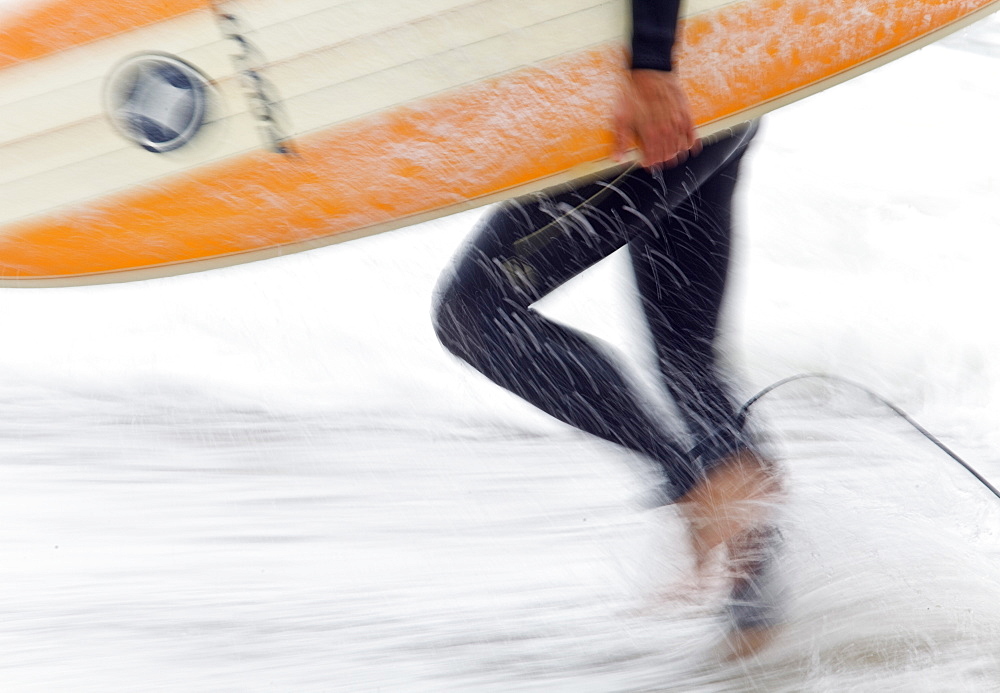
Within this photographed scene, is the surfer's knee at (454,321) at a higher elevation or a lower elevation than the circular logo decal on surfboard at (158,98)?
lower

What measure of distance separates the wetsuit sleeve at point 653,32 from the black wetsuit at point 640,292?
0.43 feet

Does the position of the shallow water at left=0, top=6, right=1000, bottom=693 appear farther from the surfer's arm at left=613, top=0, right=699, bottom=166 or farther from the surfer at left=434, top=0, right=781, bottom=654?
the surfer's arm at left=613, top=0, right=699, bottom=166

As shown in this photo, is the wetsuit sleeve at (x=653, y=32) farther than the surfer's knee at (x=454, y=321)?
No

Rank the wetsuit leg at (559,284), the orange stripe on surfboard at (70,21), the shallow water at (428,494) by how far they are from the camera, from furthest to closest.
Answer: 1. the orange stripe on surfboard at (70,21)
2. the shallow water at (428,494)
3. the wetsuit leg at (559,284)

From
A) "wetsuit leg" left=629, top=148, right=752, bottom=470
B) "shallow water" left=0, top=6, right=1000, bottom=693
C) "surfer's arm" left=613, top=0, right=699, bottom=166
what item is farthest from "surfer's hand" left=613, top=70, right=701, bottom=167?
"shallow water" left=0, top=6, right=1000, bottom=693

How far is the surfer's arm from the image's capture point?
0.76 metres

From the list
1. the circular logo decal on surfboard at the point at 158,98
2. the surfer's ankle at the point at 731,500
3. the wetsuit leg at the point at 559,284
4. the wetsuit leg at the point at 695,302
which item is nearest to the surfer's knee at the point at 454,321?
the wetsuit leg at the point at 559,284

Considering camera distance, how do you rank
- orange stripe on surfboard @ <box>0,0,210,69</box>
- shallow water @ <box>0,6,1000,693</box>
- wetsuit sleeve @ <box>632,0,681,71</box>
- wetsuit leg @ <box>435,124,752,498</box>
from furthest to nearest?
orange stripe on surfboard @ <box>0,0,210,69</box>, shallow water @ <box>0,6,1000,693</box>, wetsuit leg @ <box>435,124,752,498</box>, wetsuit sleeve @ <box>632,0,681,71</box>

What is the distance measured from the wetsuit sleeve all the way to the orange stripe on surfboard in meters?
0.64

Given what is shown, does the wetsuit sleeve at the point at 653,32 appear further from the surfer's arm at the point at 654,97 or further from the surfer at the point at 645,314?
the surfer at the point at 645,314

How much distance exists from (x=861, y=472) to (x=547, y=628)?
611 millimetres

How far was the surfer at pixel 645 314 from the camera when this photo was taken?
905mm

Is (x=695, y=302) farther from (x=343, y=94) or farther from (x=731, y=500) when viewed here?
(x=343, y=94)

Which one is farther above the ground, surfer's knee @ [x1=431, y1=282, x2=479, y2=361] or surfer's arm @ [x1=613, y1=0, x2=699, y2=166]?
surfer's arm @ [x1=613, y1=0, x2=699, y2=166]
